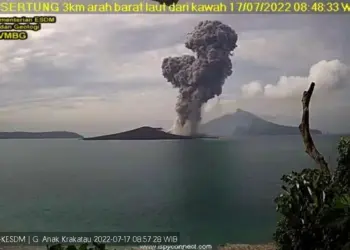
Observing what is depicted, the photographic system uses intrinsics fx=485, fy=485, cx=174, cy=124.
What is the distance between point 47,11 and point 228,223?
5.04 ft

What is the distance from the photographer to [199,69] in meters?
2.69

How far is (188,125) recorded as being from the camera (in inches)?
107

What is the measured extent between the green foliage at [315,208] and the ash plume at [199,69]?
2.05 ft

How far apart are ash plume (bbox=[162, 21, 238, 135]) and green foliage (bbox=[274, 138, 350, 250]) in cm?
63

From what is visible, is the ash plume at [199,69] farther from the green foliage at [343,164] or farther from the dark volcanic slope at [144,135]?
the green foliage at [343,164]

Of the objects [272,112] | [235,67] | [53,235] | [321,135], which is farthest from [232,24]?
[53,235]

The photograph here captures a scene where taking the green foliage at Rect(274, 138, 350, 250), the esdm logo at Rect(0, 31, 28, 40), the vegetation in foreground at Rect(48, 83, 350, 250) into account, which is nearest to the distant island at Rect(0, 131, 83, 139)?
the esdm logo at Rect(0, 31, 28, 40)

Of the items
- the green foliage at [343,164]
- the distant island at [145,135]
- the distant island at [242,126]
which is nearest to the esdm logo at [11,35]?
the distant island at [145,135]

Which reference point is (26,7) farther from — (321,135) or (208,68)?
(321,135)

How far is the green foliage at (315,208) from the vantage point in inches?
87.7

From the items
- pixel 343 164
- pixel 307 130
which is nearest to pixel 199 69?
pixel 307 130

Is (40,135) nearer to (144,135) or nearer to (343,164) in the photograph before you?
(144,135)

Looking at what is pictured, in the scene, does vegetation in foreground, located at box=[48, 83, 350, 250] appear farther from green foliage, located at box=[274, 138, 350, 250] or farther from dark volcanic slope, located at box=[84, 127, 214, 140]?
dark volcanic slope, located at box=[84, 127, 214, 140]

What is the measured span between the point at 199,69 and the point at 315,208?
3.15ft
